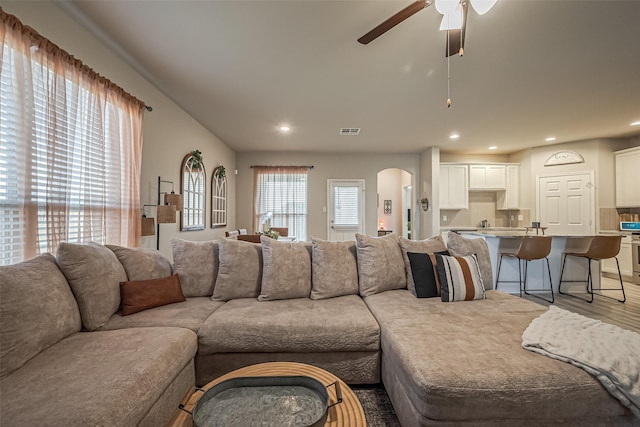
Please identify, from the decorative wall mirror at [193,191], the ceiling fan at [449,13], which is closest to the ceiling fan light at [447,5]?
the ceiling fan at [449,13]

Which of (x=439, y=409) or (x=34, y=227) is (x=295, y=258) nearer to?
(x=439, y=409)

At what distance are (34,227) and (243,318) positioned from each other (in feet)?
4.82

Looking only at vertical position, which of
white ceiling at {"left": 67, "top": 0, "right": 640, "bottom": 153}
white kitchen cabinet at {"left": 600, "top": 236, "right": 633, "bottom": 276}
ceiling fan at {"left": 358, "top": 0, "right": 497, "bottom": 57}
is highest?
white ceiling at {"left": 67, "top": 0, "right": 640, "bottom": 153}

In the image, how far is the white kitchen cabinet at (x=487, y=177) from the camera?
6.47 m

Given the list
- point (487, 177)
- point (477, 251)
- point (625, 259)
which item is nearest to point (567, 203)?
point (625, 259)

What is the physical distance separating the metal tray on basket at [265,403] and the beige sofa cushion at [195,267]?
1.35 metres

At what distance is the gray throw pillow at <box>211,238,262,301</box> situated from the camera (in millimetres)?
2221

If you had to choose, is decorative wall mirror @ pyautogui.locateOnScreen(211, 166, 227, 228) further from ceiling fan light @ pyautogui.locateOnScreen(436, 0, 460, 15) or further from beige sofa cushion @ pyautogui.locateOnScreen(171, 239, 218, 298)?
ceiling fan light @ pyautogui.locateOnScreen(436, 0, 460, 15)

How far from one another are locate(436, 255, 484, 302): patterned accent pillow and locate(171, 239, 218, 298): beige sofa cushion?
1882mm

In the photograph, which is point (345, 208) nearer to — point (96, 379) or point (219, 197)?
point (219, 197)

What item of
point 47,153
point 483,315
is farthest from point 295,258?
point 47,153

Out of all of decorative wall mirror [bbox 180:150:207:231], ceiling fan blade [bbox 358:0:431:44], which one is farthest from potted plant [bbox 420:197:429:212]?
ceiling fan blade [bbox 358:0:431:44]

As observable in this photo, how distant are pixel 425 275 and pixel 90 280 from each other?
2.35 m

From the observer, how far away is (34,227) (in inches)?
69.5
